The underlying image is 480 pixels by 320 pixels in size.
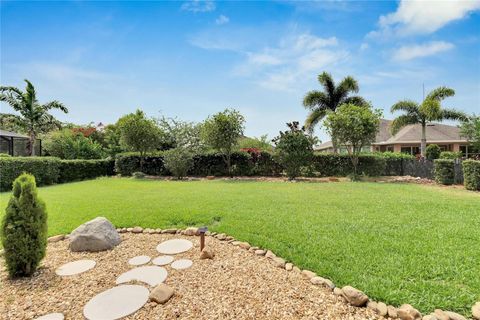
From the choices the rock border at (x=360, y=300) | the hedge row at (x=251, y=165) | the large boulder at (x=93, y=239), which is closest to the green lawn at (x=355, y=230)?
the rock border at (x=360, y=300)

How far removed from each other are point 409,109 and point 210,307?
77.0ft

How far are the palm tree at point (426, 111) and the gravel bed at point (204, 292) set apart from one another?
21.6m

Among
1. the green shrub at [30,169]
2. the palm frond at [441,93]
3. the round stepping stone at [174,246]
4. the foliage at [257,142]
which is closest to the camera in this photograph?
the round stepping stone at [174,246]

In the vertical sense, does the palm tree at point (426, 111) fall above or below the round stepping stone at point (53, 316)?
above

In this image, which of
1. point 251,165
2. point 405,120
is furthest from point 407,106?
point 251,165

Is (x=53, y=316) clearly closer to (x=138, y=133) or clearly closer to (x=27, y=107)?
(x=138, y=133)

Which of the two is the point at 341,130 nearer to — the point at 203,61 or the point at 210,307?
the point at 203,61

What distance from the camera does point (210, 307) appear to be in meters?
2.91

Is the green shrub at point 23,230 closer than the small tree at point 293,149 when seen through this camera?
Yes

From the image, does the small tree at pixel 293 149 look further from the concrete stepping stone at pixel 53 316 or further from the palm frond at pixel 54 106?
the palm frond at pixel 54 106

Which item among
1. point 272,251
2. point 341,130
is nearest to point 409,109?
point 341,130

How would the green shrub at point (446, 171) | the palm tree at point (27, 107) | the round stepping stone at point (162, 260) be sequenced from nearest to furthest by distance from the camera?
1. the round stepping stone at point (162, 260)
2. the green shrub at point (446, 171)
3. the palm tree at point (27, 107)

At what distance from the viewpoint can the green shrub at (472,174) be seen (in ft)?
37.2

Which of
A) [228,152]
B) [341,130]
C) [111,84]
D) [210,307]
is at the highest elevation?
[111,84]
